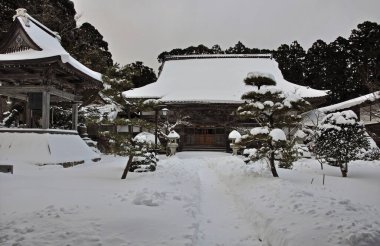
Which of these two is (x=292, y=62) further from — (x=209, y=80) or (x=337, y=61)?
(x=209, y=80)

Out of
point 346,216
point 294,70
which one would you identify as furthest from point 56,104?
point 294,70

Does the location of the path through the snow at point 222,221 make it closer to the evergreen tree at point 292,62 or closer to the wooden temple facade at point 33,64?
the wooden temple facade at point 33,64

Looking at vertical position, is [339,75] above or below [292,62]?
below

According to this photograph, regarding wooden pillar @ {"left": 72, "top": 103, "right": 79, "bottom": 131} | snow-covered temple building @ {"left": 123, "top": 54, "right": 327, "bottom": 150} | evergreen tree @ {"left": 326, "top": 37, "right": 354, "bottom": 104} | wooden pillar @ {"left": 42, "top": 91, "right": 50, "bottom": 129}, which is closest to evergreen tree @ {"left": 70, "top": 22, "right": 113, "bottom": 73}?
snow-covered temple building @ {"left": 123, "top": 54, "right": 327, "bottom": 150}

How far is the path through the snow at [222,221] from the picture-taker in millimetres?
4578

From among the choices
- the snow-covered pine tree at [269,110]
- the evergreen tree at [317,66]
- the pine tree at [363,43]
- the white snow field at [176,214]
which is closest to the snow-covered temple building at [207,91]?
the snow-covered pine tree at [269,110]

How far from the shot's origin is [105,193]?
22.2 feet

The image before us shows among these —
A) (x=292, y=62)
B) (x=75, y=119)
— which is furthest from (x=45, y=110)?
(x=292, y=62)

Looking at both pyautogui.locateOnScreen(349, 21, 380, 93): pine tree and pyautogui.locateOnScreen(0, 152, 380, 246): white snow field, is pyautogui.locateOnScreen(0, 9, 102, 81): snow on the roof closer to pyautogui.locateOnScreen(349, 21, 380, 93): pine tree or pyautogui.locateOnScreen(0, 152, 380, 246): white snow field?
pyautogui.locateOnScreen(0, 152, 380, 246): white snow field

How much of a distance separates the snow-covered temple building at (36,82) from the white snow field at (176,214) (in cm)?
354

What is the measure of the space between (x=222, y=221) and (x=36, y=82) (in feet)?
40.1

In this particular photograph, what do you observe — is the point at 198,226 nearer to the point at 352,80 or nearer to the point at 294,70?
the point at 352,80

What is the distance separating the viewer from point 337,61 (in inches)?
1602

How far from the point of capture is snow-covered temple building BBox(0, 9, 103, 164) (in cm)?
1165
